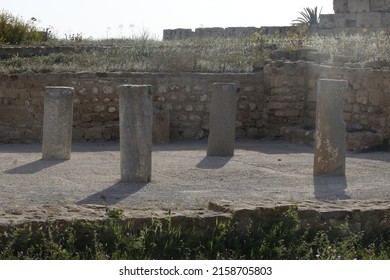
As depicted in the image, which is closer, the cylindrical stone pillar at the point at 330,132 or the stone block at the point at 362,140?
the cylindrical stone pillar at the point at 330,132

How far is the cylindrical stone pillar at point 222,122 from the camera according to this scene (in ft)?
47.9

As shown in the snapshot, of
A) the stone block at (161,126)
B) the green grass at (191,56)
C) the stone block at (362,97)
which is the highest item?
the green grass at (191,56)

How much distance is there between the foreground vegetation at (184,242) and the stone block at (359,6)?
19.6 metres

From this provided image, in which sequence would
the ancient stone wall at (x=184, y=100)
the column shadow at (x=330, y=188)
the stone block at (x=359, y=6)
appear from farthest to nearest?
the stone block at (x=359, y=6), the ancient stone wall at (x=184, y=100), the column shadow at (x=330, y=188)

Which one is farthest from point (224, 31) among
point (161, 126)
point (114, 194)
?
point (114, 194)

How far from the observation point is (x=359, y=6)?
27.5m

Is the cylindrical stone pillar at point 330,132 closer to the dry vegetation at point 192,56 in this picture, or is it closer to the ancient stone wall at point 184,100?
the ancient stone wall at point 184,100

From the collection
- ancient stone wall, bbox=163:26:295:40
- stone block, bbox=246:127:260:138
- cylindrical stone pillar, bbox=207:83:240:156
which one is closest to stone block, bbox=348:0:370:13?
ancient stone wall, bbox=163:26:295:40

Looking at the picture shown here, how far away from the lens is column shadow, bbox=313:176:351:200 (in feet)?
35.0

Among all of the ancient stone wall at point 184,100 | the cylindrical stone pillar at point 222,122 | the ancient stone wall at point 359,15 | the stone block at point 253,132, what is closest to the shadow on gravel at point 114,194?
the cylindrical stone pillar at point 222,122

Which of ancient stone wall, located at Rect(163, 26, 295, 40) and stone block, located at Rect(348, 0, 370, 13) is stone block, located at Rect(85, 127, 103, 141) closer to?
stone block, located at Rect(348, 0, 370, 13)

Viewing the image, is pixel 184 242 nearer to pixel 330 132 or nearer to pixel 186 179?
pixel 186 179

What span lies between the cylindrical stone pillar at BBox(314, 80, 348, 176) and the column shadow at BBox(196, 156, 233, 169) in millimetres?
1597

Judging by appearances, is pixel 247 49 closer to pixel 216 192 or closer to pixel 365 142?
pixel 365 142
